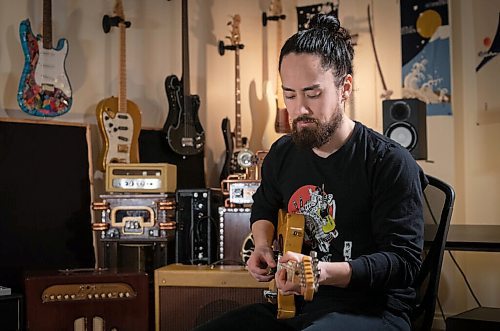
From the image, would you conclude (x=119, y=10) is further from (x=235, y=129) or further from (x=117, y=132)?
(x=235, y=129)

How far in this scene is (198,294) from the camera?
2453 millimetres

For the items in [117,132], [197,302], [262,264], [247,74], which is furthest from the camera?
[247,74]

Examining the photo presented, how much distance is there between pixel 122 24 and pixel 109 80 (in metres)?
0.32

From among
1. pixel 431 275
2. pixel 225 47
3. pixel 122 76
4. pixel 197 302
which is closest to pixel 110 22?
pixel 122 76

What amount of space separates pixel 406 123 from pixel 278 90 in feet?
3.64

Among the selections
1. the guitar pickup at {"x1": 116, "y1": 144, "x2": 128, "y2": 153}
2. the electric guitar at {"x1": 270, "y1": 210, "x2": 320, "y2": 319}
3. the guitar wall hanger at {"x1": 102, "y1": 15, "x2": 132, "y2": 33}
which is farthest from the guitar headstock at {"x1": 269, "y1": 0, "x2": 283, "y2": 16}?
the electric guitar at {"x1": 270, "y1": 210, "x2": 320, "y2": 319}

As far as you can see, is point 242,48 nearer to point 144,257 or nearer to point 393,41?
point 393,41

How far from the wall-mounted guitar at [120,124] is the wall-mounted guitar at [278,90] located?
0.96 metres

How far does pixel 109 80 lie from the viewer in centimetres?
352

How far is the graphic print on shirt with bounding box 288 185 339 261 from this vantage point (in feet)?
5.34

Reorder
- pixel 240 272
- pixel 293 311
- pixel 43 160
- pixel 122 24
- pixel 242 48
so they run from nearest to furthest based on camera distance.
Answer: pixel 293 311 < pixel 240 272 < pixel 43 160 < pixel 122 24 < pixel 242 48

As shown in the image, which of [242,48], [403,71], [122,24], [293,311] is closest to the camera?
[293,311]

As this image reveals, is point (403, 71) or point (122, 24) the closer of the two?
point (122, 24)

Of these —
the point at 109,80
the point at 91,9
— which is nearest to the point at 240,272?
the point at 109,80
